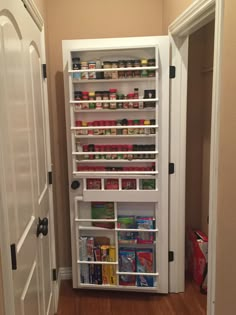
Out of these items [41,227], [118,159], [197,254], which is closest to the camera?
[41,227]

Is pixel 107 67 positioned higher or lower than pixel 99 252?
higher

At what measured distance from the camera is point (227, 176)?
1.29 metres

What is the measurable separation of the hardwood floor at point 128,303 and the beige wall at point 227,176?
1069 mm

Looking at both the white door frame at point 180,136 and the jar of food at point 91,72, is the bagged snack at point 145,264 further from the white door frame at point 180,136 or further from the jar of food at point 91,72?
the jar of food at point 91,72

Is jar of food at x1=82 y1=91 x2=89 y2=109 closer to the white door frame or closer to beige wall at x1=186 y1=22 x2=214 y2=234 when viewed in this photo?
the white door frame

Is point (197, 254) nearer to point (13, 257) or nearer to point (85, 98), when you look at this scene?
point (85, 98)

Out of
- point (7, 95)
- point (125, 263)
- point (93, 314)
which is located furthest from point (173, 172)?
point (7, 95)

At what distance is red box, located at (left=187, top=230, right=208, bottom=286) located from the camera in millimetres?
2617

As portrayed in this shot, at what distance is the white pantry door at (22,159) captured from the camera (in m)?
1.13

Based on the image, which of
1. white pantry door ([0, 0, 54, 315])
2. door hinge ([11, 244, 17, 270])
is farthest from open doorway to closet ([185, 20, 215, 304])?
door hinge ([11, 244, 17, 270])

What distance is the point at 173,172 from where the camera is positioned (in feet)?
7.73

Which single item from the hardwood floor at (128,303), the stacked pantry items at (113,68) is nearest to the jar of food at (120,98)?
the stacked pantry items at (113,68)

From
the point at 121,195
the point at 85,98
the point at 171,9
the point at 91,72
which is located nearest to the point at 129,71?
the point at 91,72

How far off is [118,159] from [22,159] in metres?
1.01
